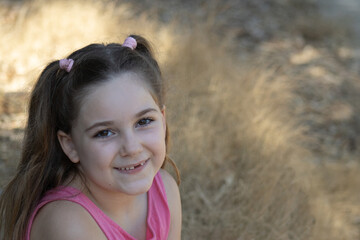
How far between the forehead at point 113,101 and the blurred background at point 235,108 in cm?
59

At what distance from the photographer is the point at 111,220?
181 cm

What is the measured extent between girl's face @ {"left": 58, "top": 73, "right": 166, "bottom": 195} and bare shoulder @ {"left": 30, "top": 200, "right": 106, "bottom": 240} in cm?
12

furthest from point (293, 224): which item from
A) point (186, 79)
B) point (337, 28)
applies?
point (337, 28)

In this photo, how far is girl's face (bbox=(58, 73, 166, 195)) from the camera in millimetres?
1617

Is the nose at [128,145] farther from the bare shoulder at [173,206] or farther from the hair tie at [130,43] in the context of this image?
the bare shoulder at [173,206]

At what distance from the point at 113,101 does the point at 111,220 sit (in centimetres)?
46

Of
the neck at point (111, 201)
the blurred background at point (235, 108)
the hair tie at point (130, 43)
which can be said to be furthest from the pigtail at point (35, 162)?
the blurred background at point (235, 108)

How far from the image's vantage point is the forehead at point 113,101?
161cm

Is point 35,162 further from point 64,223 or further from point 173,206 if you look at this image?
point 173,206

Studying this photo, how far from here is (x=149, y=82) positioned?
1.77 m

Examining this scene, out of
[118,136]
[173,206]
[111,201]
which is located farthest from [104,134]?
[173,206]

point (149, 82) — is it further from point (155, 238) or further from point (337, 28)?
point (337, 28)

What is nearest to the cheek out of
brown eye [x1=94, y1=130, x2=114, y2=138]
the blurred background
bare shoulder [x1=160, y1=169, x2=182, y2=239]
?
brown eye [x1=94, y1=130, x2=114, y2=138]

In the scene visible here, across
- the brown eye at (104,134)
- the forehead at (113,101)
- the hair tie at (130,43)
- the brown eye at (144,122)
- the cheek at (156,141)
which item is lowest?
the cheek at (156,141)
